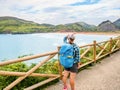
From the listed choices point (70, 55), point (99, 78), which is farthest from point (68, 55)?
point (99, 78)

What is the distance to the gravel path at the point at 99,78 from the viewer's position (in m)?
9.29

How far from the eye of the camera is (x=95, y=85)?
9477 mm

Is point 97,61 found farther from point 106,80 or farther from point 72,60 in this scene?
point 72,60

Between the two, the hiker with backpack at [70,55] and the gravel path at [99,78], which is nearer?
the hiker with backpack at [70,55]

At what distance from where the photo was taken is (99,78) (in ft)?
34.7

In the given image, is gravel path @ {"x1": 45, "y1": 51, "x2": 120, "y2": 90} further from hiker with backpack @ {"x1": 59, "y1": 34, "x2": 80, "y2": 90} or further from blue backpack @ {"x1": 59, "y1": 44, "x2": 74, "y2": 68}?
blue backpack @ {"x1": 59, "y1": 44, "x2": 74, "y2": 68}

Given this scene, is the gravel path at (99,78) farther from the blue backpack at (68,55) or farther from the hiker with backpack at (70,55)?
the blue backpack at (68,55)

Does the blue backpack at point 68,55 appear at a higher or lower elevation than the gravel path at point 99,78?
higher

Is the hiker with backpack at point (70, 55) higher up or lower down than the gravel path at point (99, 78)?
higher up

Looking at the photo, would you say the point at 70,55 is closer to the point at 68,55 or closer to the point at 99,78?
the point at 68,55

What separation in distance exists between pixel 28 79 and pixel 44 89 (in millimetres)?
641

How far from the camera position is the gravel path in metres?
9.29

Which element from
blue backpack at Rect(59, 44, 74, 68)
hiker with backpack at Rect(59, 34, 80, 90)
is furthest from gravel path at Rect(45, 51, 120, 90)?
blue backpack at Rect(59, 44, 74, 68)

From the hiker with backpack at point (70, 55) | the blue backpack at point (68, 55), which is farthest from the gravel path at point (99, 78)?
the blue backpack at point (68, 55)
